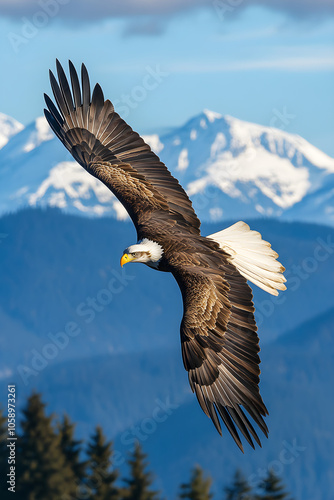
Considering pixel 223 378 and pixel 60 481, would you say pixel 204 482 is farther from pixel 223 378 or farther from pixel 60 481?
pixel 223 378

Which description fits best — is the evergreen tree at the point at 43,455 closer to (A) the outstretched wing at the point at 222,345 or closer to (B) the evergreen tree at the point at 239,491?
(B) the evergreen tree at the point at 239,491

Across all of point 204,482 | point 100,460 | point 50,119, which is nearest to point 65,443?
point 100,460

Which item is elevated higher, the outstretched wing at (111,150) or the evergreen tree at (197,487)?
the outstretched wing at (111,150)

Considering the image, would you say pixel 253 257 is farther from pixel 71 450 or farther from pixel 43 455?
pixel 43 455

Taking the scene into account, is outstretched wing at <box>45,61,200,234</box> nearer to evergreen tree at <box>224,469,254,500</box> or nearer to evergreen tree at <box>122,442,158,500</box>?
evergreen tree at <box>122,442,158,500</box>

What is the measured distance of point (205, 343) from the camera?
10.7 m

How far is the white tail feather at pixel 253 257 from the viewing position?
11969 mm

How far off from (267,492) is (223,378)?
37694 mm

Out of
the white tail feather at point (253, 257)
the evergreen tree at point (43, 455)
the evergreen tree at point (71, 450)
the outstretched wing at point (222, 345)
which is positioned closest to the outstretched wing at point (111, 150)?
the white tail feather at point (253, 257)

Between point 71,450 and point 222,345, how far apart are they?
163 feet

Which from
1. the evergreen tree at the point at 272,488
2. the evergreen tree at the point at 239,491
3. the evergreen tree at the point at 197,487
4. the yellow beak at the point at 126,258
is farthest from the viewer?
the evergreen tree at the point at 239,491

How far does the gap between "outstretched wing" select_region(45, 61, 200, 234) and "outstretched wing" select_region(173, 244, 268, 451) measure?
8.14 ft

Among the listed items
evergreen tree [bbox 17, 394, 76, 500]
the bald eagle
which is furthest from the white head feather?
evergreen tree [bbox 17, 394, 76, 500]

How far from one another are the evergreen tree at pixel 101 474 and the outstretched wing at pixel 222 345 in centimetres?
3672
